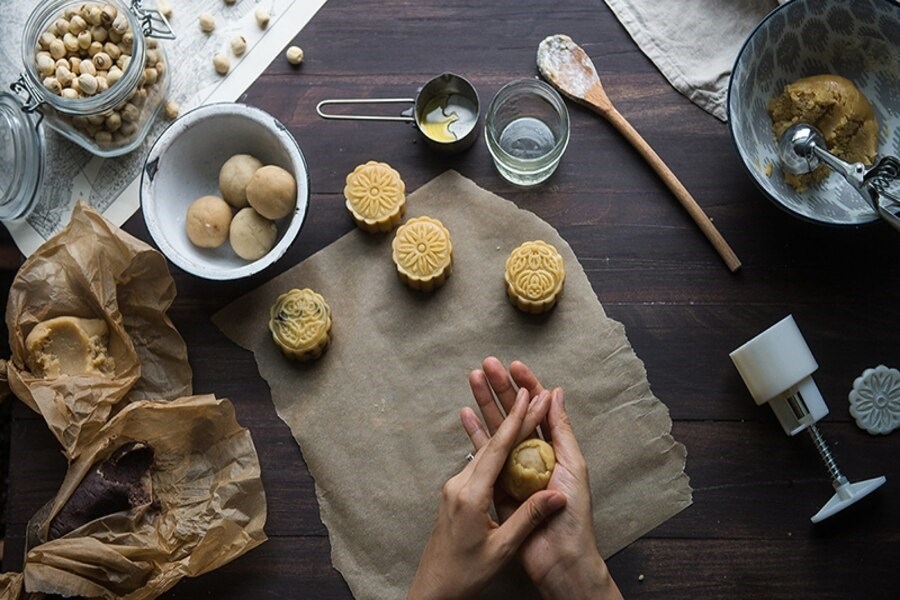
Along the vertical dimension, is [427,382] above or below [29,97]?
below

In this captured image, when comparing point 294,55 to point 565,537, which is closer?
point 565,537

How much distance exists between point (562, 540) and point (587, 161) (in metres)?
0.57

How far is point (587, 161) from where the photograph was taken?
134cm

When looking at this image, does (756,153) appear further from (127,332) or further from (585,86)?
(127,332)

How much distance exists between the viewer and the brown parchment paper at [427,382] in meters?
1.26

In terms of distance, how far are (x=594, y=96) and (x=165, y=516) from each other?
0.90 m

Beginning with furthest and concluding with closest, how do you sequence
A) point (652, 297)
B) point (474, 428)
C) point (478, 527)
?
1. point (652, 297)
2. point (474, 428)
3. point (478, 527)

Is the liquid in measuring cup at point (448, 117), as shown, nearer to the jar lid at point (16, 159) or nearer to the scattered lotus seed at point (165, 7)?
the scattered lotus seed at point (165, 7)

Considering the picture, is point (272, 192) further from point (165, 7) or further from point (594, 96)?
point (594, 96)

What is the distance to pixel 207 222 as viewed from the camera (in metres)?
1.28

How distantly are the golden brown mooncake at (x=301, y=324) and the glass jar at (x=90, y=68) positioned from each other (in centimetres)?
37

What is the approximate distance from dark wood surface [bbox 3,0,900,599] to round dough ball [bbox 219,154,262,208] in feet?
0.32

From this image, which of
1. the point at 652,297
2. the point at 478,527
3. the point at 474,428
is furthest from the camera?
the point at 652,297

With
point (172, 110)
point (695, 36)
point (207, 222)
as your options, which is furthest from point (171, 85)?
point (695, 36)
